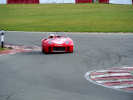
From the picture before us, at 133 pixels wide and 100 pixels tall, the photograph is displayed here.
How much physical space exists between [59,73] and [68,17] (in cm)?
2867

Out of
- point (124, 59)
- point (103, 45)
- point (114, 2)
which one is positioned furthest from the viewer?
point (114, 2)

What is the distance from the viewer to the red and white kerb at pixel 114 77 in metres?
10.7

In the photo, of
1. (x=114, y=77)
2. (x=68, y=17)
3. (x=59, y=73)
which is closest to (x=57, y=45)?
(x=59, y=73)

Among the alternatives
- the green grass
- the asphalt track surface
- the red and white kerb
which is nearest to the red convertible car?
the asphalt track surface

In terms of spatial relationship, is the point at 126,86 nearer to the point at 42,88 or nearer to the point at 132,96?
the point at 132,96

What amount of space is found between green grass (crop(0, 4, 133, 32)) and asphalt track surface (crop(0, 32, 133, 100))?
564 inches

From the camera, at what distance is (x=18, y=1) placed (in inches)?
1983

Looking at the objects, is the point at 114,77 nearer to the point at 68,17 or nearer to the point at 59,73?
the point at 59,73

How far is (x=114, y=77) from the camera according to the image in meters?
12.0

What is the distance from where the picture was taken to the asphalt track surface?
936 centimetres

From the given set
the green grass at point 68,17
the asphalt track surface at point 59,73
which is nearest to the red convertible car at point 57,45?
the asphalt track surface at point 59,73

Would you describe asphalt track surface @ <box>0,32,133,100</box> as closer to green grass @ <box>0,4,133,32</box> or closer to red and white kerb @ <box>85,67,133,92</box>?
red and white kerb @ <box>85,67,133,92</box>

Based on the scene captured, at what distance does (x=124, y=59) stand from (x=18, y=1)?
35810mm

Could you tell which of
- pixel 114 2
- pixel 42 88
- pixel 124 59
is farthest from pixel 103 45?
pixel 114 2
